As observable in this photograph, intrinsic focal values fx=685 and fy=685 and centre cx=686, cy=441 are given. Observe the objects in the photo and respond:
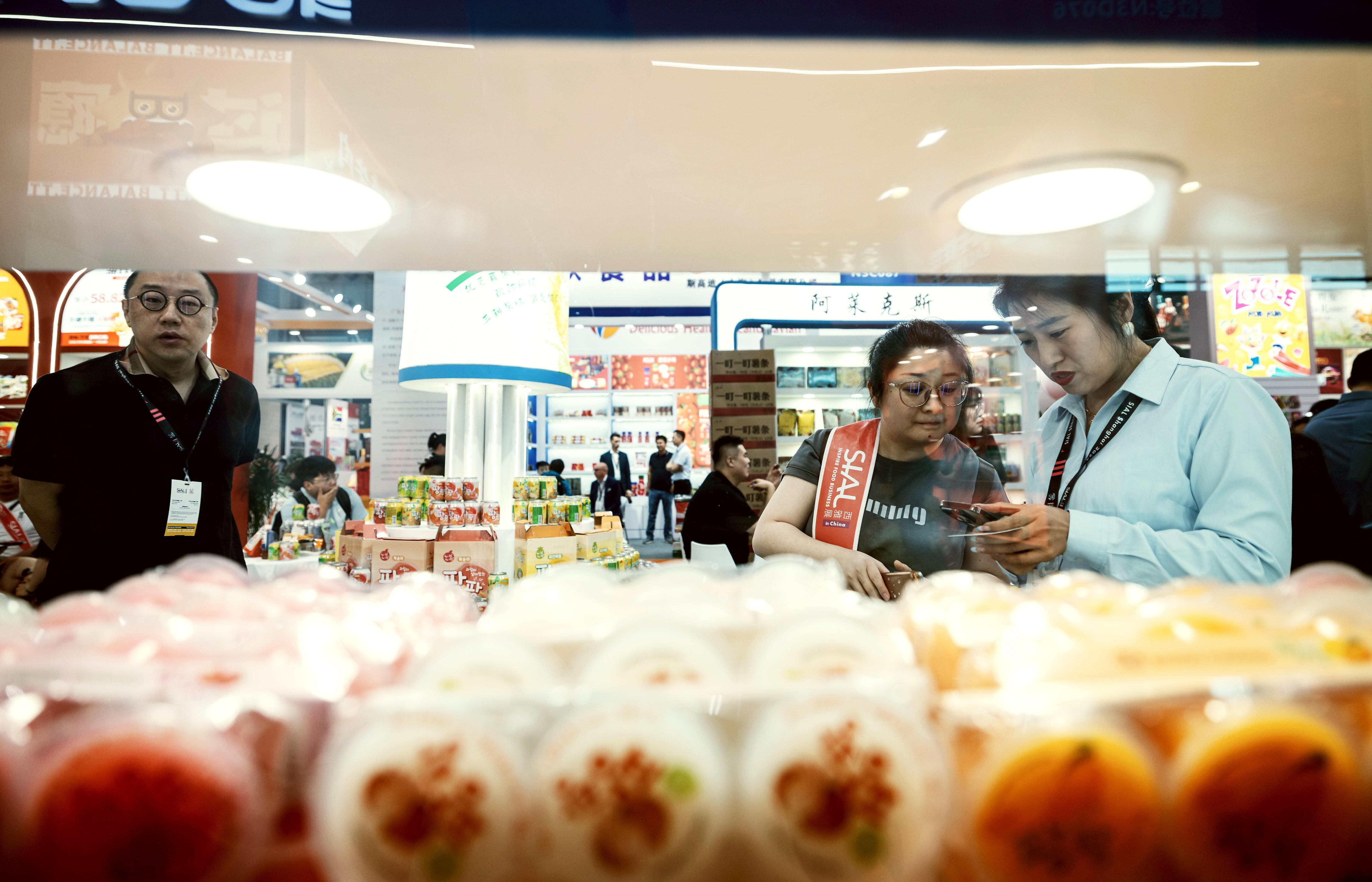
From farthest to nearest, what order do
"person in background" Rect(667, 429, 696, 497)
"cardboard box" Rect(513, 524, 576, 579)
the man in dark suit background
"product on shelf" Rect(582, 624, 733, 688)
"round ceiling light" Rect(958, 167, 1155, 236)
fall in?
the man in dark suit background < "person in background" Rect(667, 429, 696, 497) < "cardboard box" Rect(513, 524, 576, 579) < "round ceiling light" Rect(958, 167, 1155, 236) < "product on shelf" Rect(582, 624, 733, 688)

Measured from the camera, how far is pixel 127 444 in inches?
51.6

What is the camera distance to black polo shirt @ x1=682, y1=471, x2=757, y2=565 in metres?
3.25

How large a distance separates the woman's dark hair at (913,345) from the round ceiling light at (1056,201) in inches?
15.3

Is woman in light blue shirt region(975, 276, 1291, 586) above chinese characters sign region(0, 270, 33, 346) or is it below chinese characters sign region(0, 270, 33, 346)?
below

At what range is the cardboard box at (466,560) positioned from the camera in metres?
2.45

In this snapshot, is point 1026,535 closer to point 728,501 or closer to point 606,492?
point 728,501

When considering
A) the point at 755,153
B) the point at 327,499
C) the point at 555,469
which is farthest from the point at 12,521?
the point at 555,469

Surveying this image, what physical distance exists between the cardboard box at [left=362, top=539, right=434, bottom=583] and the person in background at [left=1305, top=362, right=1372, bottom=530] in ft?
8.24

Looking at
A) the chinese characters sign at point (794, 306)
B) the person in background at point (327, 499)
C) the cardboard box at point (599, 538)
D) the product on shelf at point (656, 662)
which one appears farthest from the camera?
the chinese characters sign at point (794, 306)

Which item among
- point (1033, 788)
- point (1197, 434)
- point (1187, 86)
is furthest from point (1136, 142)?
point (1033, 788)

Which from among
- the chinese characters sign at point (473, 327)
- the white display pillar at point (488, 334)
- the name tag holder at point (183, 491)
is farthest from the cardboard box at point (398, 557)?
the name tag holder at point (183, 491)

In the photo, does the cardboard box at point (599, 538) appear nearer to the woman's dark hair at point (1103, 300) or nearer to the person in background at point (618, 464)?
the woman's dark hair at point (1103, 300)

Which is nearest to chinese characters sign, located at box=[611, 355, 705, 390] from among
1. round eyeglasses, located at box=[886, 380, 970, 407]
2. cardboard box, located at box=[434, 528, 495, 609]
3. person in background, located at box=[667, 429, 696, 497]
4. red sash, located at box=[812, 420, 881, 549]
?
person in background, located at box=[667, 429, 696, 497]

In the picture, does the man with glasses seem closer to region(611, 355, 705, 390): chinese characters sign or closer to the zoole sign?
the zoole sign
